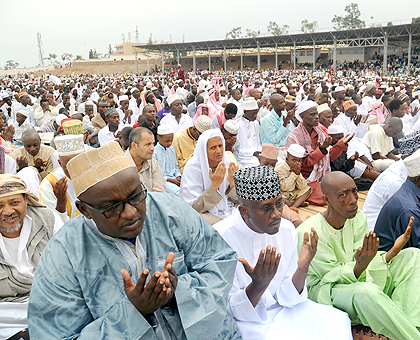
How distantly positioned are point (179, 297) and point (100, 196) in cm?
49

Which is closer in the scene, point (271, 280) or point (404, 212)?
point (271, 280)

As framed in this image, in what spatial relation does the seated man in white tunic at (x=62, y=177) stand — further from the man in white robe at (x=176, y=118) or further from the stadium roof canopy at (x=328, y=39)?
the stadium roof canopy at (x=328, y=39)

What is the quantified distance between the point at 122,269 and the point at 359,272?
162cm

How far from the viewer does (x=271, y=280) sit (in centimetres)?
204

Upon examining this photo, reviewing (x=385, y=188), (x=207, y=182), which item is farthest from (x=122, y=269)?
(x=385, y=188)

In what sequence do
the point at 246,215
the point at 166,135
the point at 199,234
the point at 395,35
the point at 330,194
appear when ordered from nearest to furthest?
the point at 199,234 < the point at 246,215 < the point at 330,194 < the point at 166,135 < the point at 395,35

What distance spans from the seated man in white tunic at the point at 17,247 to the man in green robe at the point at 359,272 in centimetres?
180

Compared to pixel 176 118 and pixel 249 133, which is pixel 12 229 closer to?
pixel 249 133

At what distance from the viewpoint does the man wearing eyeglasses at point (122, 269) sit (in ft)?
4.27

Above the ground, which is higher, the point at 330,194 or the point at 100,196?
the point at 100,196

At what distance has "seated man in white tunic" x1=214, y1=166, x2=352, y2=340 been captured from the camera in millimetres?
2072

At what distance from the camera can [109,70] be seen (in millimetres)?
53500

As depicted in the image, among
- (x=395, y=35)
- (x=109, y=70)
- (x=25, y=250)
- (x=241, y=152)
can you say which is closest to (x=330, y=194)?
(x=25, y=250)

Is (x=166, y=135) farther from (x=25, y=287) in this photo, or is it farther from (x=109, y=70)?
(x=109, y=70)
